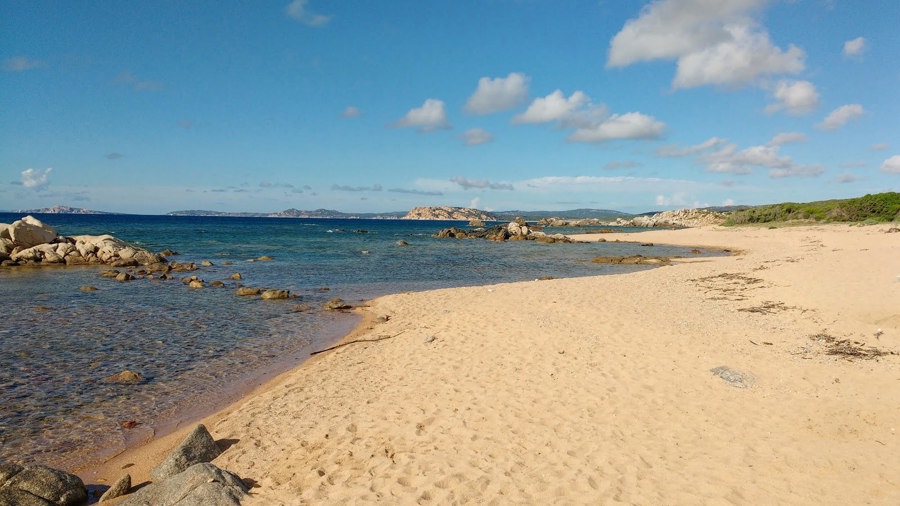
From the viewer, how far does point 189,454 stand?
6.67m

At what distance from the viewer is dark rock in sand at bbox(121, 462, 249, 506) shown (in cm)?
546

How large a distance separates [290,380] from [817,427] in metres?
10.2

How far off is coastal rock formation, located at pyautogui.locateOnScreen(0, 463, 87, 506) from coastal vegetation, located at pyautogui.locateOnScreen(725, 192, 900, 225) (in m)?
78.7

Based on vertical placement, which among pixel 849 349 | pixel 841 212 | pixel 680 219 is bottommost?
pixel 849 349

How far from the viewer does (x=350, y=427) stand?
306 inches

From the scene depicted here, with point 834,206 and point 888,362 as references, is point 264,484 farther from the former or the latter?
point 834,206

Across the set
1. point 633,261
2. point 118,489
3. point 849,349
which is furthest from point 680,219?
point 118,489

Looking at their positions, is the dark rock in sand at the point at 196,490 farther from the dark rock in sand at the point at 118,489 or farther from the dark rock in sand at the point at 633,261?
the dark rock in sand at the point at 633,261

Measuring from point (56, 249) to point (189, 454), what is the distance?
3608cm

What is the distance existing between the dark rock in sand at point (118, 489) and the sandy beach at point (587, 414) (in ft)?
1.97

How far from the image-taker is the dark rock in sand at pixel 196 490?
5.46 meters

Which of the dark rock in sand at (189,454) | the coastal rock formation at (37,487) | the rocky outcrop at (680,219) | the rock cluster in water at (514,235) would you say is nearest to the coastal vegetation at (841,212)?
the rocky outcrop at (680,219)

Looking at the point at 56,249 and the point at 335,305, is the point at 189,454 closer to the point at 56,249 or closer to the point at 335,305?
the point at 335,305

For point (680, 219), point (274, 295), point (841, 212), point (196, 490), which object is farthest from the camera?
point (680, 219)
